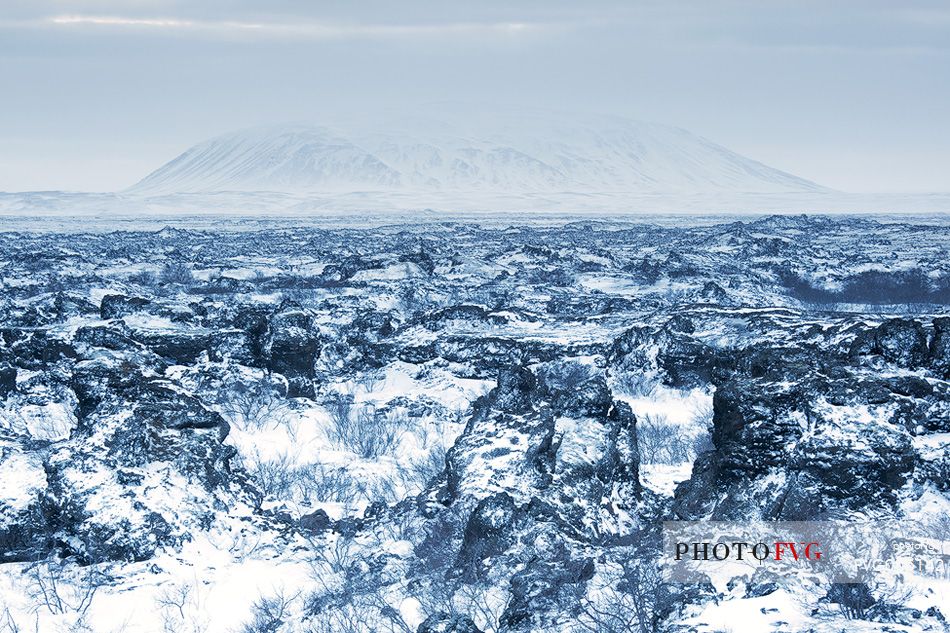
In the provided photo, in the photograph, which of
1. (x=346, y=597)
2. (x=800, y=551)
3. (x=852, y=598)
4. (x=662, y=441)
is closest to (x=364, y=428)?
(x=662, y=441)

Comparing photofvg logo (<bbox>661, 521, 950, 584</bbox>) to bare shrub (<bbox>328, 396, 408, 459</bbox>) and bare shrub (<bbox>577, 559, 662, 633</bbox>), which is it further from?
bare shrub (<bbox>328, 396, 408, 459</bbox>)

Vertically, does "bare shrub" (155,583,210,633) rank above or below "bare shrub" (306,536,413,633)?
below

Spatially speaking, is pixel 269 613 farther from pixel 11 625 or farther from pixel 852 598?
pixel 852 598

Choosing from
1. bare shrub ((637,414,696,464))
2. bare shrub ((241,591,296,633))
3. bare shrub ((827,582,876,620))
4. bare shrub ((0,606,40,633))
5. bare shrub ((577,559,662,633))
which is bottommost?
bare shrub ((241,591,296,633))

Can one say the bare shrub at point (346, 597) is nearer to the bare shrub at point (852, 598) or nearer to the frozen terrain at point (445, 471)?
the frozen terrain at point (445, 471)

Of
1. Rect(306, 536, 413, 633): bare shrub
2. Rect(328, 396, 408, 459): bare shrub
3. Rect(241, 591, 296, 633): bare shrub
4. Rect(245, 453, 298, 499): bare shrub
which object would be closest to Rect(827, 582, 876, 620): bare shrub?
Rect(306, 536, 413, 633): bare shrub

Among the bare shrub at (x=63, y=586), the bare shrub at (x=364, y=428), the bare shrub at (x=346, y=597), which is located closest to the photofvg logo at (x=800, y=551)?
the bare shrub at (x=346, y=597)
